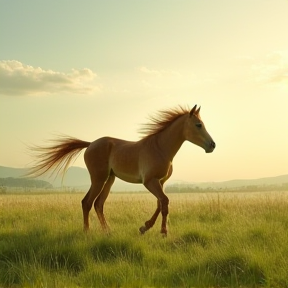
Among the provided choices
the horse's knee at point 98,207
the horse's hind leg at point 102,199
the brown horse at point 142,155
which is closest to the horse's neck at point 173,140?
the brown horse at point 142,155

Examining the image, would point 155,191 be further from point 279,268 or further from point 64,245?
point 279,268

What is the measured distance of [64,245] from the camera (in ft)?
23.5

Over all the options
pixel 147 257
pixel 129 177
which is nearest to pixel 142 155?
pixel 129 177

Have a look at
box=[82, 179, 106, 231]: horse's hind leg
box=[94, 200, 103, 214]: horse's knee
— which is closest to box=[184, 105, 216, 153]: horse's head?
box=[82, 179, 106, 231]: horse's hind leg

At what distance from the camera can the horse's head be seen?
318 inches

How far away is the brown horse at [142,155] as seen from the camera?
8.29 m

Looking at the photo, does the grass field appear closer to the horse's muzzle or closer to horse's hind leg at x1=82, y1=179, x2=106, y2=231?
horse's hind leg at x1=82, y1=179, x2=106, y2=231

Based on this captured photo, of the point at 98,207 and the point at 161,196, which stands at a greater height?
the point at 161,196

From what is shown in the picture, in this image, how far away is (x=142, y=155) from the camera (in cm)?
877

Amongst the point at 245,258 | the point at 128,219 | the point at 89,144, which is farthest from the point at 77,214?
the point at 245,258

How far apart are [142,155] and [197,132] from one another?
1.22 m

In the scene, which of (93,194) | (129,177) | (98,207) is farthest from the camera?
(98,207)

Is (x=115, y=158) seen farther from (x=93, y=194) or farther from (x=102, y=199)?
(x=102, y=199)

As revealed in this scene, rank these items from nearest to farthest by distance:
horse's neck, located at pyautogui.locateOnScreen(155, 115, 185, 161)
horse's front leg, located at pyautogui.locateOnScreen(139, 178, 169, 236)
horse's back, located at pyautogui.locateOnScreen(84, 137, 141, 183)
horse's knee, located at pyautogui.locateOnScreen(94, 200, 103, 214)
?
horse's front leg, located at pyautogui.locateOnScreen(139, 178, 169, 236) → horse's neck, located at pyautogui.locateOnScreen(155, 115, 185, 161) → horse's back, located at pyautogui.locateOnScreen(84, 137, 141, 183) → horse's knee, located at pyautogui.locateOnScreen(94, 200, 103, 214)
